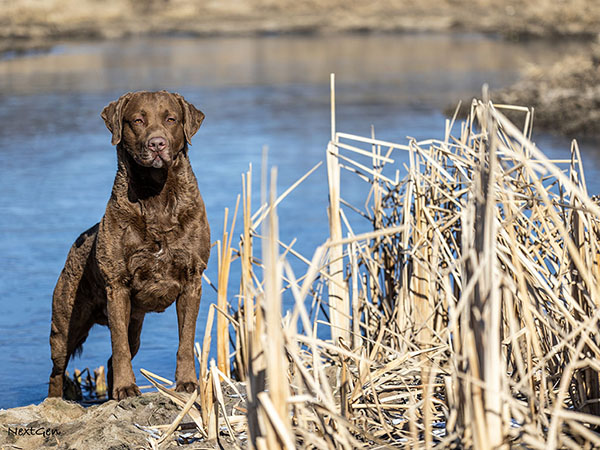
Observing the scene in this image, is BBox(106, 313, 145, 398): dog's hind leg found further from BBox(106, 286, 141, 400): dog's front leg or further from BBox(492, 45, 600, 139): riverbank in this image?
BBox(492, 45, 600, 139): riverbank

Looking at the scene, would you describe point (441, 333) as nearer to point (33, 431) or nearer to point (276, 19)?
point (33, 431)

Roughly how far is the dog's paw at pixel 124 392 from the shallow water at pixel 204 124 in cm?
125

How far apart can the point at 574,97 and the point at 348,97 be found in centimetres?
528

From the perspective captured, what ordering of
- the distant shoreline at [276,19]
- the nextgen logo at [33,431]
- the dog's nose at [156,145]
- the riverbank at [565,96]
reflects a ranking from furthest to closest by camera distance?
1. the distant shoreline at [276,19]
2. the riverbank at [565,96]
3. the dog's nose at [156,145]
4. the nextgen logo at [33,431]

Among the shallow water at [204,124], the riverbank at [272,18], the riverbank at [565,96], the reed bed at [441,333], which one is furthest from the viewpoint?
the riverbank at [272,18]

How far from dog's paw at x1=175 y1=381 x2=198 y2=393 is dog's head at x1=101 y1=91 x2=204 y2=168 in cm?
112

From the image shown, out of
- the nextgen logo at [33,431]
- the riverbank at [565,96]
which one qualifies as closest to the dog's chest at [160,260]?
the nextgen logo at [33,431]

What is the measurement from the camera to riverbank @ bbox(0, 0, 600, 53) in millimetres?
38656

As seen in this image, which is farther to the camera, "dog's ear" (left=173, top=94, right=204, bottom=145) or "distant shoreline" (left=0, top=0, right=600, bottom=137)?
"distant shoreline" (left=0, top=0, right=600, bottom=137)

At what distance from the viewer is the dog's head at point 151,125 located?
4.60 metres

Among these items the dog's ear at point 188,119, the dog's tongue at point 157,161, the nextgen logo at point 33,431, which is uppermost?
the dog's ear at point 188,119

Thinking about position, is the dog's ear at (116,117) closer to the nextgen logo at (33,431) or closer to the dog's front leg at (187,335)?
the dog's front leg at (187,335)

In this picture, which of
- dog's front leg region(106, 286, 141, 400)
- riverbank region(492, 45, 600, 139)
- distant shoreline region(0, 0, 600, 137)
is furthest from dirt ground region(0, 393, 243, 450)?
distant shoreline region(0, 0, 600, 137)

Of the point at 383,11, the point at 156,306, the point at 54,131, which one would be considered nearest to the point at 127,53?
the point at 54,131
